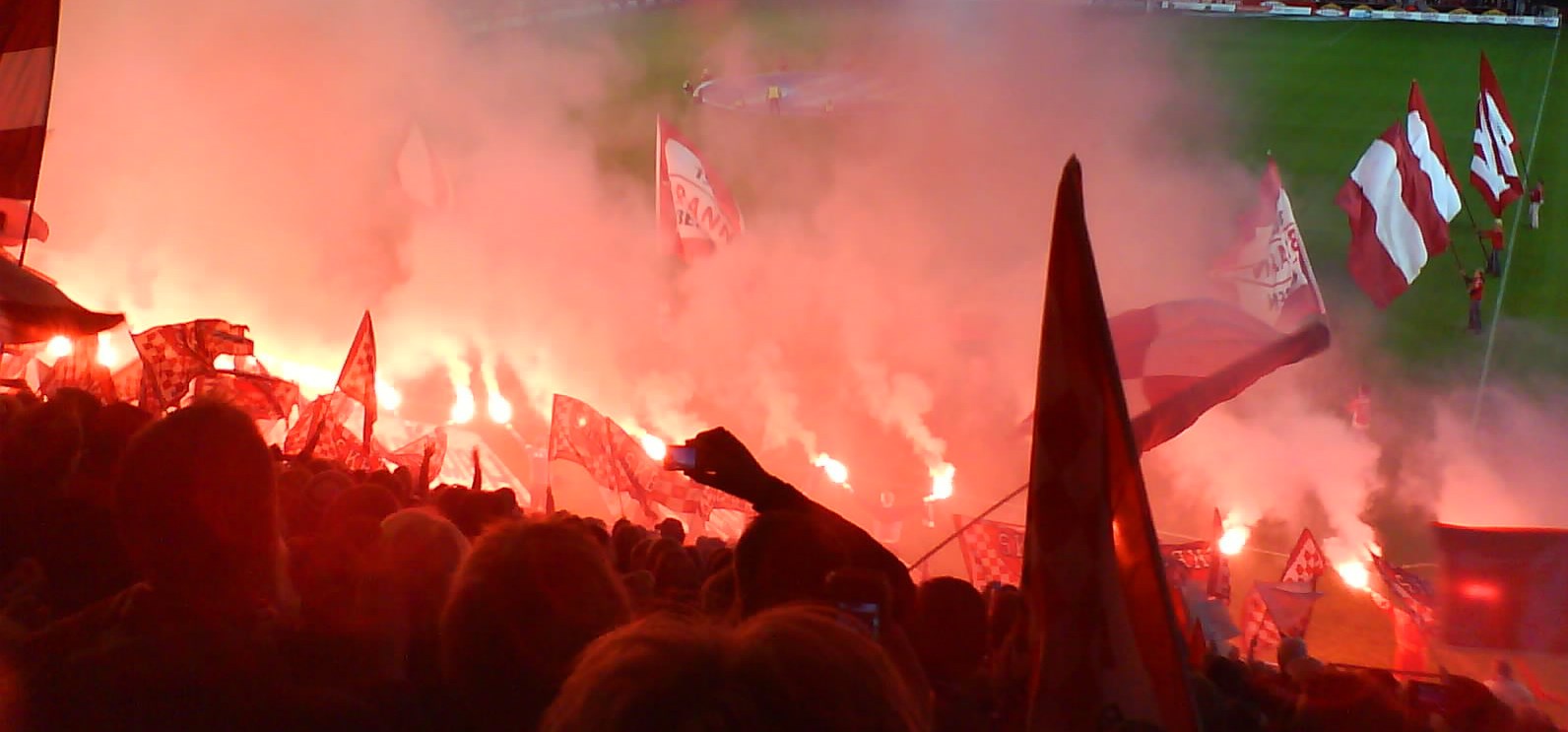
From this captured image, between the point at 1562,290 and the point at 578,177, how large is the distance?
10.6 metres

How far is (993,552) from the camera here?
521cm

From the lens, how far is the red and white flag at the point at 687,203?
9.40 m

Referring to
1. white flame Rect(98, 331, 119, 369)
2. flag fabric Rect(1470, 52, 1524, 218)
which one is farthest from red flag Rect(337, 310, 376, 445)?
flag fabric Rect(1470, 52, 1524, 218)

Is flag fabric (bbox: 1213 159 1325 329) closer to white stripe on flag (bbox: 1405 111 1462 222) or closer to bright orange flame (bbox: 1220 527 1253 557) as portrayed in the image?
white stripe on flag (bbox: 1405 111 1462 222)

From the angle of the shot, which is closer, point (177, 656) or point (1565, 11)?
point (177, 656)

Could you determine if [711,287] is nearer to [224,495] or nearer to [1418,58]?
[224,495]

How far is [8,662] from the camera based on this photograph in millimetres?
1486

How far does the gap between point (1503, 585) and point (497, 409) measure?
8557 mm

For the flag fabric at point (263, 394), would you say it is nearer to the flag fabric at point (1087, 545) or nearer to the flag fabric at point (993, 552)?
the flag fabric at point (993, 552)

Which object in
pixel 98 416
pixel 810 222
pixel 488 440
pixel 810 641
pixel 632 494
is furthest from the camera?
pixel 810 222

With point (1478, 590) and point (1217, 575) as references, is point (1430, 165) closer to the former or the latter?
point (1217, 575)

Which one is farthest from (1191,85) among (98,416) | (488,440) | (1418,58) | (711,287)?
(98,416)

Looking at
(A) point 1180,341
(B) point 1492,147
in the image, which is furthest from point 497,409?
(B) point 1492,147

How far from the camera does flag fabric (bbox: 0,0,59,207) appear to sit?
388 centimetres
